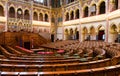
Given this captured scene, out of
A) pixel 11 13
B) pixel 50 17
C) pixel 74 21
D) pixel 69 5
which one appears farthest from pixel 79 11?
pixel 11 13

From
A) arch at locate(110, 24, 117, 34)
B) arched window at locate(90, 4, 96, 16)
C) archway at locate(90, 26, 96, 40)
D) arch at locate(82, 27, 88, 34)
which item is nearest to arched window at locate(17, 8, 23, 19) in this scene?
arch at locate(82, 27, 88, 34)

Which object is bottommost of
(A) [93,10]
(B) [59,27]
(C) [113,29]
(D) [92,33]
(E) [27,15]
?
(D) [92,33]

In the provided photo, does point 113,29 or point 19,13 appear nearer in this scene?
point 113,29

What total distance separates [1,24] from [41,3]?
8779 millimetres

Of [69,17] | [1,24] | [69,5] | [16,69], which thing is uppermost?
[69,5]

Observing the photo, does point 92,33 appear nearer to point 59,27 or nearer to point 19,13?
point 59,27

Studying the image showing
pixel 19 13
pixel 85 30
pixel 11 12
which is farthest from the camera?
pixel 19 13

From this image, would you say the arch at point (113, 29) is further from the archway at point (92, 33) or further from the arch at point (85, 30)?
the arch at point (85, 30)

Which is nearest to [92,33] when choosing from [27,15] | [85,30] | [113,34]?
[85,30]

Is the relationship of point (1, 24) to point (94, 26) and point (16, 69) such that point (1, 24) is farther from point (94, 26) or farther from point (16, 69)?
point (16, 69)

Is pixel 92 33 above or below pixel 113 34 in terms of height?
above

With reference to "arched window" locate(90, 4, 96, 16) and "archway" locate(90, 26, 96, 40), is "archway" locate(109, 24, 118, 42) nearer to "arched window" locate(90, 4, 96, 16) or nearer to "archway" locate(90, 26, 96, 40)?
"archway" locate(90, 26, 96, 40)

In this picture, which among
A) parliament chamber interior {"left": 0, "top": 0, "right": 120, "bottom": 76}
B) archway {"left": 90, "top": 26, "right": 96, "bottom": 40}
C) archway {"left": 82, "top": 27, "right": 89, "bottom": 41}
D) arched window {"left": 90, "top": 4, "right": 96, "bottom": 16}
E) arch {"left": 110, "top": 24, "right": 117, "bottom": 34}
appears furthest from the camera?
archway {"left": 82, "top": 27, "right": 89, "bottom": 41}

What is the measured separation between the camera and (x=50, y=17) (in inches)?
1012
